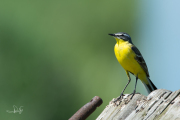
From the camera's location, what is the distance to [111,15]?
14.7 m

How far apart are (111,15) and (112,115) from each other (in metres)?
12.2

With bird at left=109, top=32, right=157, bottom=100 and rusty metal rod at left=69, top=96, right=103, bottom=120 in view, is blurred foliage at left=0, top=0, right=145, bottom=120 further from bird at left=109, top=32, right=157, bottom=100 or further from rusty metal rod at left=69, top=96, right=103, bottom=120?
rusty metal rod at left=69, top=96, right=103, bottom=120

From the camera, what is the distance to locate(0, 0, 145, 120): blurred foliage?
41.2 feet

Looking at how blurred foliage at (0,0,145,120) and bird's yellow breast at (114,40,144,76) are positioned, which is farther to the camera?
blurred foliage at (0,0,145,120)

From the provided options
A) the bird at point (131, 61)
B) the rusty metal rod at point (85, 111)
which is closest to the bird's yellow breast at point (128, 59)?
the bird at point (131, 61)

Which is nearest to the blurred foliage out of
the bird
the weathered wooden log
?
the bird

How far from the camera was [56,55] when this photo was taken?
45.2ft

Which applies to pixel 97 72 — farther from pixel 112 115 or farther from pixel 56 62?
pixel 112 115

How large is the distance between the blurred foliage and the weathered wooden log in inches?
336

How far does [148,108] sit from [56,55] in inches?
450

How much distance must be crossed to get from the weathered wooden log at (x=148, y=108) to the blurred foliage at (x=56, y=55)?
28.0 feet

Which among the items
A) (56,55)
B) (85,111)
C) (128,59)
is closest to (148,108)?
(85,111)

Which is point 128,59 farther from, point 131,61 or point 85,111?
point 85,111

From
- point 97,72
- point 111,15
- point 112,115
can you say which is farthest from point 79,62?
point 112,115
